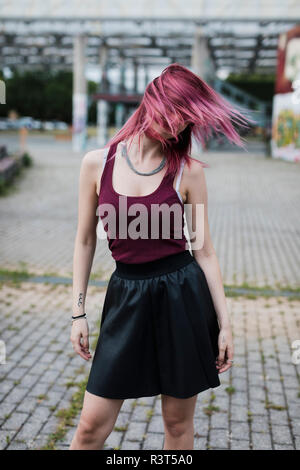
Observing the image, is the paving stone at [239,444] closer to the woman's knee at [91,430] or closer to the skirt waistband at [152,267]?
the woman's knee at [91,430]

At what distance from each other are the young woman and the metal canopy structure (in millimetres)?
25444

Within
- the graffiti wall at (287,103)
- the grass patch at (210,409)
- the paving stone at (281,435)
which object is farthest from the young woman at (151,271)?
the graffiti wall at (287,103)

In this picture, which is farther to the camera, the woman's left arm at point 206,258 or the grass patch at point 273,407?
the grass patch at point 273,407

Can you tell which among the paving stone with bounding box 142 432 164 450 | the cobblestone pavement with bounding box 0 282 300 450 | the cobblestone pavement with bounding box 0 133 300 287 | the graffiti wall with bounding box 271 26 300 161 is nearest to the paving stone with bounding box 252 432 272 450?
the cobblestone pavement with bounding box 0 282 300 450

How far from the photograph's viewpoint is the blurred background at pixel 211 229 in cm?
340

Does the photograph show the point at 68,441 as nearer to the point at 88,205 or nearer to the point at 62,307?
the point at 88,205

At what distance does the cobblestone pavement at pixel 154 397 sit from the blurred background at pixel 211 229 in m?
0.01

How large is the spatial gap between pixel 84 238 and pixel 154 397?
79.6 inches

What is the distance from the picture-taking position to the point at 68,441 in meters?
3.07

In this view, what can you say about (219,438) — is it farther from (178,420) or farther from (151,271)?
(151,271)

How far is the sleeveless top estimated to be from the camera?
6.24ft

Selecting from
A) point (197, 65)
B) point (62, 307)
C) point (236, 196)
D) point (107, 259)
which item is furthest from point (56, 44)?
point (62, 307)

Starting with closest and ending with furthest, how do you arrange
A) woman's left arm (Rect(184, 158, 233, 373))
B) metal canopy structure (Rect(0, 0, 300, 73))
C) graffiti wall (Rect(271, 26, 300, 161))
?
1. woman's left arm (Rect(184, 158, 233, 373))
2. graffiti wall (Rect(271, 26, 300, 161))
3. metal canopy structure (Rect(0, 0, 300, 73))

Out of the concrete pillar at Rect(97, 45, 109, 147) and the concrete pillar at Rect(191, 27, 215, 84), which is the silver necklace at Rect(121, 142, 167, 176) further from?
the concrete pillar at Rect(97, 45, 109, 147)
